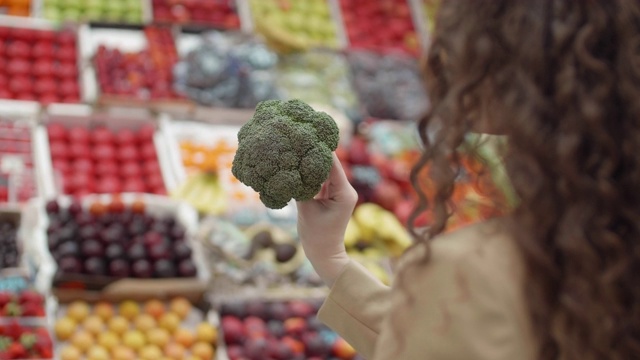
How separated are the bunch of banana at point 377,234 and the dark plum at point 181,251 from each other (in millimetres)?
784

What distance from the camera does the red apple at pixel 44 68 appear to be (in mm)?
4387

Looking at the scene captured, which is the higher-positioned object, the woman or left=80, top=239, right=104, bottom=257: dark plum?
the woman

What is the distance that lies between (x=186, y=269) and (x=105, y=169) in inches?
35.4

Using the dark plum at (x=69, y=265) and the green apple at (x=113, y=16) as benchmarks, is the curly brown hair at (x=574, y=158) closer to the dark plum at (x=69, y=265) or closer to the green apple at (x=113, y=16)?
the dark plum at (x=69, y=265)

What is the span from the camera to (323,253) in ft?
4.93

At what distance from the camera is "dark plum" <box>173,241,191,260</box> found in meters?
3.30

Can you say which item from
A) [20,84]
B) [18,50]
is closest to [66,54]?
[18,50]

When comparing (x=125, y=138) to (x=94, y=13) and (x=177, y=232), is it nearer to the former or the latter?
(x=177, y=232)

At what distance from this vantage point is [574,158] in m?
0.94

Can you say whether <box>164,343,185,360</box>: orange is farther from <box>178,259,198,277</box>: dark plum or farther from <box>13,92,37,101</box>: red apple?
<box>13,92,37,101</box>: red apple

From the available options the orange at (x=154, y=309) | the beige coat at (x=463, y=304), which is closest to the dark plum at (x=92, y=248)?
the orange at (x=154, y=309)

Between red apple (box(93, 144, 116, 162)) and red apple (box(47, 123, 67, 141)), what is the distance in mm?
144

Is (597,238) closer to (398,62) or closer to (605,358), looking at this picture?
(605,358)

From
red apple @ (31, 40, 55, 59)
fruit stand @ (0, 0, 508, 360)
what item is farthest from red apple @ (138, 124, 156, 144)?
red apple @ (31, 40, 55, 59)
